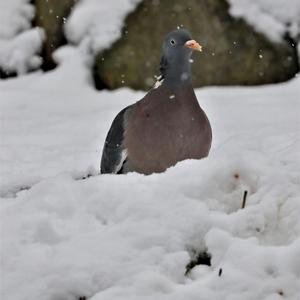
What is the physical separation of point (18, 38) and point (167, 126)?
4.75 meters

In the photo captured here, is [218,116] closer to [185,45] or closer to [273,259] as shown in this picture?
[185,45]

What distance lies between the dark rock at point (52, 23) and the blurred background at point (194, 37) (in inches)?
4.3

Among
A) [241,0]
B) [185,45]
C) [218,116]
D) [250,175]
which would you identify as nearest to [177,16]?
[241,0]

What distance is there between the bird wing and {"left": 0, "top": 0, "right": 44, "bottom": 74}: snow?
13.4 feet

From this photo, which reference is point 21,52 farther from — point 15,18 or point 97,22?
point 97,22

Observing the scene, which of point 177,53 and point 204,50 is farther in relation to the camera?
point 204,50

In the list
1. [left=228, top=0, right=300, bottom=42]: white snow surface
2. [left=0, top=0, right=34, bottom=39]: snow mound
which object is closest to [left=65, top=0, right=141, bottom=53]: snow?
[left=0, top=0, right=34, bottom=39]: snow mound

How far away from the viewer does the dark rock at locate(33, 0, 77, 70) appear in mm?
8062

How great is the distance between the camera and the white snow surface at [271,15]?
298 inches

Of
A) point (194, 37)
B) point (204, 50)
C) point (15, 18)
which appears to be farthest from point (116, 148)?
point (15, 18)

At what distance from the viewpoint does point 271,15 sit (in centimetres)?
765

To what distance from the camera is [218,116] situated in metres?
6.72

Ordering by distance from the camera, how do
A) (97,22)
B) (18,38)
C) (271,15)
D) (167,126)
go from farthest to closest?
(18,38)
(97,22)
(271,15)
(167,126)

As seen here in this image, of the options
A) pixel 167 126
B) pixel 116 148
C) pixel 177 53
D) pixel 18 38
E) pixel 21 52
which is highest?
pixel 177 53
